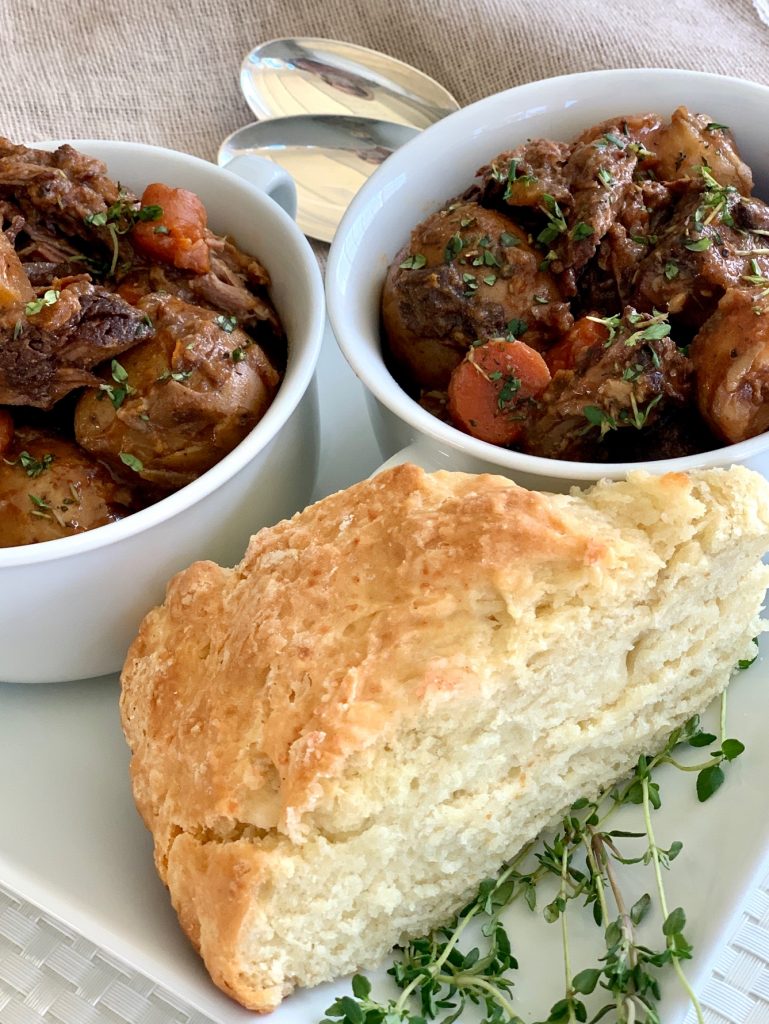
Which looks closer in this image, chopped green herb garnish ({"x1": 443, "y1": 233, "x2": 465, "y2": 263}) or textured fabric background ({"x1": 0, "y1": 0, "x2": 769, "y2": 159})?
chopped green herb garnish ({"x1": 443, "y1": 233, "x2": 465, "y2": 263})

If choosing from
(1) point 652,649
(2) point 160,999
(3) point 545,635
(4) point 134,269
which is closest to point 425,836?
(3) point 545,635

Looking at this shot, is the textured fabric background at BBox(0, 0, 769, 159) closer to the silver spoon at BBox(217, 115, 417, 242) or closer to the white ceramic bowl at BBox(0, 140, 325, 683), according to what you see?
the silver spoon at BBox(217, 115, 417, 242)

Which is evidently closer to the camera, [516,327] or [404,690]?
[404,690]

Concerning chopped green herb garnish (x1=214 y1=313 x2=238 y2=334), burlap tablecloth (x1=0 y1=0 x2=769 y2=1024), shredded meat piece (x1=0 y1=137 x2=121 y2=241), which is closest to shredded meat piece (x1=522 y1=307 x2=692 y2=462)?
chopped green herb garnish (x1=214 y1=313 x2=238 y2=334)

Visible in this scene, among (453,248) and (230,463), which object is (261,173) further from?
(230,463)

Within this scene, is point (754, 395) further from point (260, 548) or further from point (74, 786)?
point (74, 786)

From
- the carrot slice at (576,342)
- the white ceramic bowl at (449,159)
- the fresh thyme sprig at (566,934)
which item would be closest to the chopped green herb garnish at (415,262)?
the white ceramic bowl at (449,159)

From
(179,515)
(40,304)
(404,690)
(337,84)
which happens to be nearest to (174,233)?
(40,304)
